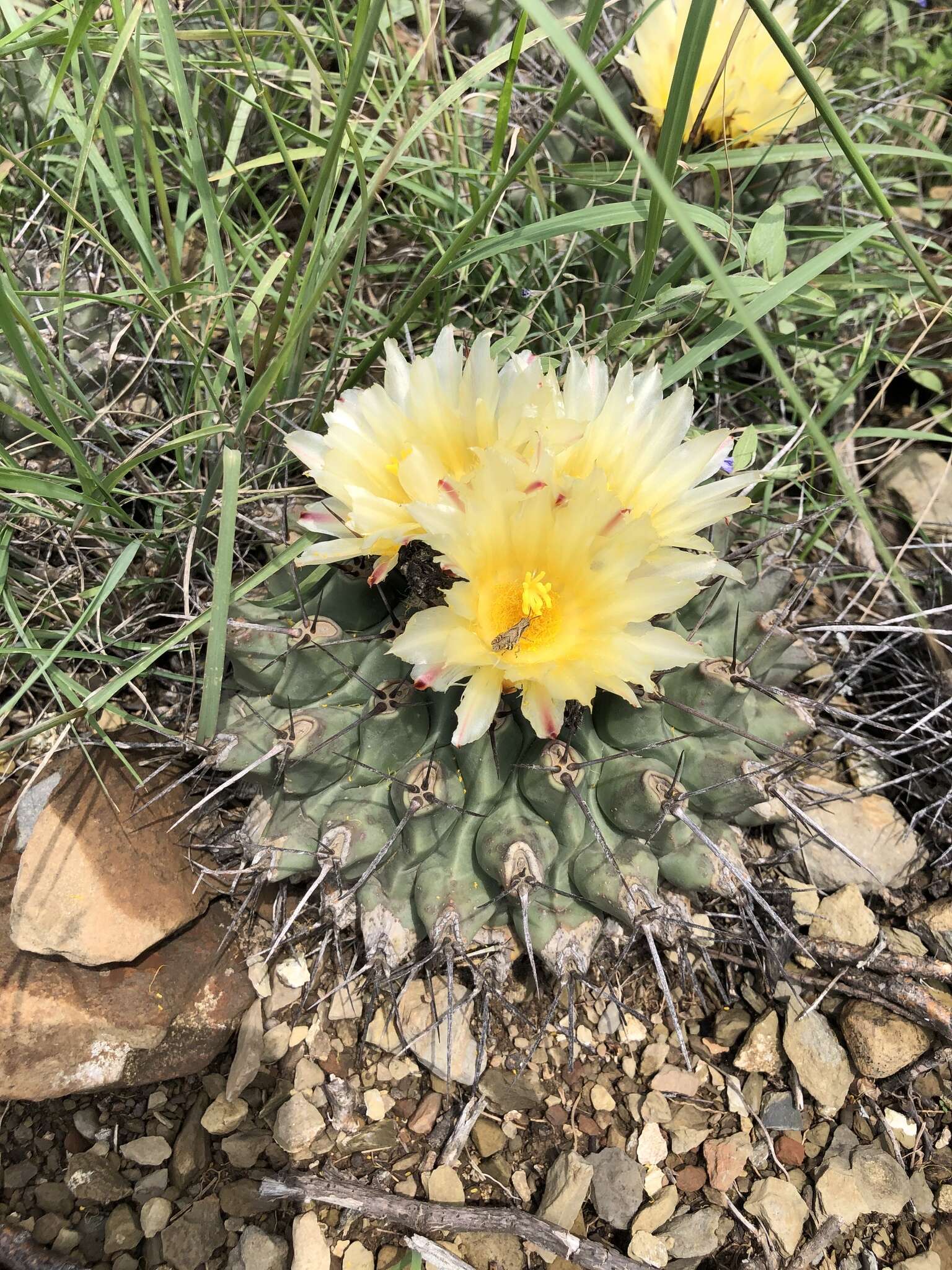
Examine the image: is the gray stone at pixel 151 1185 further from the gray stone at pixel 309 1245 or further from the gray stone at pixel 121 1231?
the gray stone at pixel 309 1245

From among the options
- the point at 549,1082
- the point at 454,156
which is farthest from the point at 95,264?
the point at 549,1082

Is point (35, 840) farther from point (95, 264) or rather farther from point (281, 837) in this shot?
point (95, 264)

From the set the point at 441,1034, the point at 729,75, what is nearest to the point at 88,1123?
the point at 441,1034

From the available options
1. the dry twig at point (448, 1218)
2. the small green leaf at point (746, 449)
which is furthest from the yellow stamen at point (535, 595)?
the dry twig at point (448, 1218)

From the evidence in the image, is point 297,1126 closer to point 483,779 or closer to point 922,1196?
point 483,779

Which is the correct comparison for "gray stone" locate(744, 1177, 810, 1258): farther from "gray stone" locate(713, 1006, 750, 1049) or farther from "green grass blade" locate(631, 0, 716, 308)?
"green grass blade" locate(631, 0, 716, 308)
